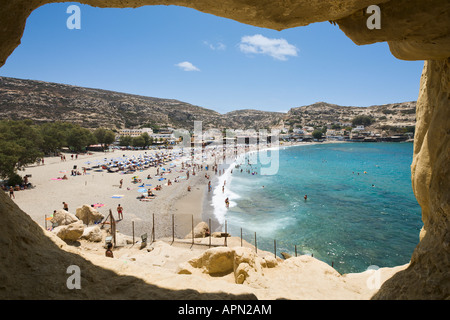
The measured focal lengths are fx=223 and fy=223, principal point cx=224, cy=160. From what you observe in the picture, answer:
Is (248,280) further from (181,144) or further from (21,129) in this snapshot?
(181,144)

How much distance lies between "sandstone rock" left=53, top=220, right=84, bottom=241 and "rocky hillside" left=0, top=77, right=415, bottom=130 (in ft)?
295

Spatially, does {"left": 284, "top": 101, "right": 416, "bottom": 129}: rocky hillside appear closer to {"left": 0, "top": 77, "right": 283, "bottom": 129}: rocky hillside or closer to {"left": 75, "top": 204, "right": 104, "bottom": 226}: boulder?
{"left": 0, "top": 77, "right": 283, "bottom": 129}: rocky hillside

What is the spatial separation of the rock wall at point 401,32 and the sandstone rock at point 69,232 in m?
8.51

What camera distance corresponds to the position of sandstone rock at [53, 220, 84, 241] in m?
10.8

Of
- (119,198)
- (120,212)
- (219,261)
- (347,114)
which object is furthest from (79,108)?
(347,114)

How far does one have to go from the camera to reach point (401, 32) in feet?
11.2

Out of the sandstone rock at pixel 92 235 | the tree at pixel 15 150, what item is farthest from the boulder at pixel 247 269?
the tree at pixel 15 150

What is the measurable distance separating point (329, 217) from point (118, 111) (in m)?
123

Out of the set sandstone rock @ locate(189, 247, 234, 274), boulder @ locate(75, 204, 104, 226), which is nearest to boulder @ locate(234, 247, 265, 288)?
sandstone rock @ locate(189, 247, 234, 274)

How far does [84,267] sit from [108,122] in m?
110

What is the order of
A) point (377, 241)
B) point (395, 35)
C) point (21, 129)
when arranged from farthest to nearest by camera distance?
point (21, 129), point (377, 241), point (395, 35)

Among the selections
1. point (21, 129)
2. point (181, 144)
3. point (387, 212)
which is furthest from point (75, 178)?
point (181, 144)

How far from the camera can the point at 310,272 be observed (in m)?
6.81

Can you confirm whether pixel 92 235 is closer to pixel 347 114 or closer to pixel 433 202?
pixel 433 202
